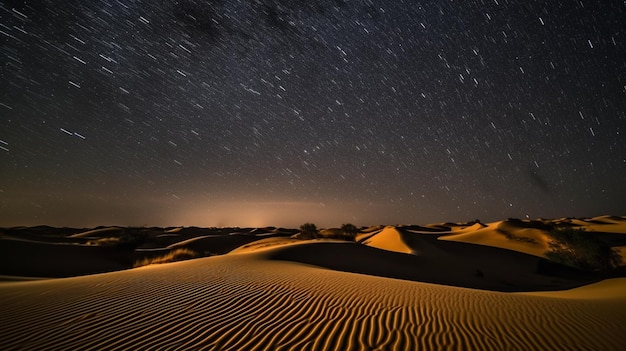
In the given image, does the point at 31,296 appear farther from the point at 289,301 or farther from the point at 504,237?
the point at 504,237

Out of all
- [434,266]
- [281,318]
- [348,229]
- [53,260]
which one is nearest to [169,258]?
[53,260]

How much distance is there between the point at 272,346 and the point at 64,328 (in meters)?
3.75

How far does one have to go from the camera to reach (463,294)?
9.45 metres

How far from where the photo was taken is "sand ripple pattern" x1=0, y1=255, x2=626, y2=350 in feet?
15.8

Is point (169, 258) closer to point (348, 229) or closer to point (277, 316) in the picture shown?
point (277, 316)

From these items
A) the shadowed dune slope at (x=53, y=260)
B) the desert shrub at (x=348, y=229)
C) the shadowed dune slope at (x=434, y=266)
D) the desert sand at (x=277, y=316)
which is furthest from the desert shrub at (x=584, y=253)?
the shadowed dune slope at (x=53, y=260)

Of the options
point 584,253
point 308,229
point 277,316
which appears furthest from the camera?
point 308,229

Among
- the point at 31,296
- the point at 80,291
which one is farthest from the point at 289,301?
the point at 31,296

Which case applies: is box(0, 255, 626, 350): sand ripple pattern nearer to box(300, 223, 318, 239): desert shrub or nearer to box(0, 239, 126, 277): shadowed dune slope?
box(0, 239, 126, 277): shadowed dune slope

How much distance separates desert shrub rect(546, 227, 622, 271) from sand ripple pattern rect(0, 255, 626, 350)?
18.4 metres

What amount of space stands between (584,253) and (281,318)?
28.4 metres

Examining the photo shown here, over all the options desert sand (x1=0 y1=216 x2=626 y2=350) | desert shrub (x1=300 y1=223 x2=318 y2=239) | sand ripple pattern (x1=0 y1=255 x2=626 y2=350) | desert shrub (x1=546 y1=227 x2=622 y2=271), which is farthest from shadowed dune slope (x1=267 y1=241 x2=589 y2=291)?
desert shrub (x1=300 y1=223 x2=318 y2=239)

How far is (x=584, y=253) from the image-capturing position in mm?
23297

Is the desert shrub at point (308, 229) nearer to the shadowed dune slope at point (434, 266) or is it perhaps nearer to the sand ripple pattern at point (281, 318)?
the shadowed dune slope at point (434, 266)
